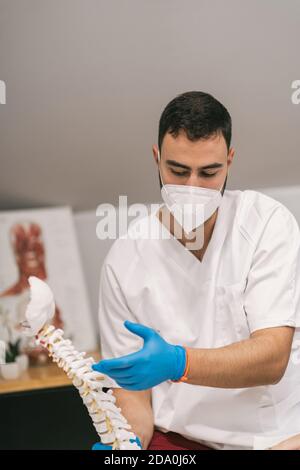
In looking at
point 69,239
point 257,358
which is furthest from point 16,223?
point 257,358

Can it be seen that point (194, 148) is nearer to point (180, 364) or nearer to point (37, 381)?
point (180, 364)

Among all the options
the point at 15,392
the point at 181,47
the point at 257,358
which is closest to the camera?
the point at 257,358

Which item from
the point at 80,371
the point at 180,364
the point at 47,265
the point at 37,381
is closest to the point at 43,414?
the point at 37,381

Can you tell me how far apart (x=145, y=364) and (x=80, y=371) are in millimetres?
179

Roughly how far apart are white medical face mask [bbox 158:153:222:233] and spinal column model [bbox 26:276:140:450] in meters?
0.34

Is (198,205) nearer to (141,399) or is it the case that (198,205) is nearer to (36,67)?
(141,399)

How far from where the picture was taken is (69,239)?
2521 mm

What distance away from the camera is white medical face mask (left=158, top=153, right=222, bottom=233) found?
1.45 meters

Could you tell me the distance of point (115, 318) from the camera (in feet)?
5.20

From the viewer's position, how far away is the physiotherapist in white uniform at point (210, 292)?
141cm

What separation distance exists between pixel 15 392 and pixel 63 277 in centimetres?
45

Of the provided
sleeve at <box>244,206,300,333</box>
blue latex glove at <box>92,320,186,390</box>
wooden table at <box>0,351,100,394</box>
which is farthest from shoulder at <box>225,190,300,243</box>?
wooden table at <box>0,351,100,394</box>

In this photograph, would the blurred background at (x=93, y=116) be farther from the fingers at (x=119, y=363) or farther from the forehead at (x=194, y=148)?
the fingers at (x=119, y=363)

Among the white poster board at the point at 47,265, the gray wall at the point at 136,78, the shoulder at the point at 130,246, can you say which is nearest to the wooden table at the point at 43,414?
the white poster board at the point at 47,265
